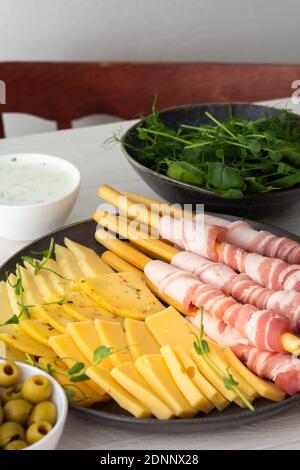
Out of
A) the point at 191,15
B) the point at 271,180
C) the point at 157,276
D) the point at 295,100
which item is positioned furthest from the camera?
the point at 191,15

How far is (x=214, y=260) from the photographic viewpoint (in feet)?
4.68

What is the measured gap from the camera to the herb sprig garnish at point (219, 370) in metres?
1.06

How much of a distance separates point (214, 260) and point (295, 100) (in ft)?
3.65

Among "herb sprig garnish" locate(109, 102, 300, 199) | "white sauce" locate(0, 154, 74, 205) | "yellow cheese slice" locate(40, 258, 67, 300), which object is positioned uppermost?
"herb sprig garnish" locate(109, 102, 300, 199)

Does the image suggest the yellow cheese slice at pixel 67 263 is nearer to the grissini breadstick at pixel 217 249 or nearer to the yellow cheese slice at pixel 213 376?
the grissini breadstick at pixel 217 249

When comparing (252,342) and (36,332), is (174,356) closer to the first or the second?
(252,342)

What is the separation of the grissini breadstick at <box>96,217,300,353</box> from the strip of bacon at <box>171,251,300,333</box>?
0.04 metres

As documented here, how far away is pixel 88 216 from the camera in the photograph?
1.75m

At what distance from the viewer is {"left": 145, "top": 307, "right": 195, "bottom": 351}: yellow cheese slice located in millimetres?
1195

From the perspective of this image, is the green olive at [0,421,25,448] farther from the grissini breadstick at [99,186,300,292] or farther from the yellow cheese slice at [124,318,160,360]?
the grissini breadstick at [99,186,300,292]

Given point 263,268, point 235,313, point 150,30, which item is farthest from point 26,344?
point 150,30

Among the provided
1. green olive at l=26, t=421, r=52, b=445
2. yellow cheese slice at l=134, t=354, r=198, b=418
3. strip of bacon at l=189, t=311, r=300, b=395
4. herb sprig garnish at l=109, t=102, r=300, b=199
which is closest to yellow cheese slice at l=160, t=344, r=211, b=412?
yellow cheese slice at l=134, t=354, r=198, b=418

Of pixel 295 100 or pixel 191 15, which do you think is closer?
pixel 295 100
